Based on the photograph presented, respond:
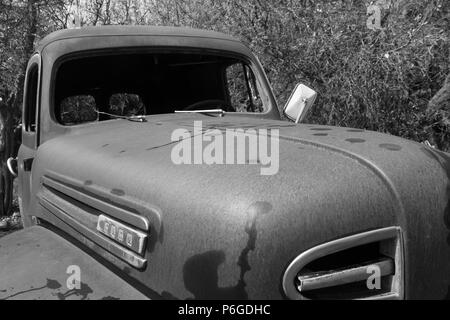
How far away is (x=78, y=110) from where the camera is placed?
3346mm

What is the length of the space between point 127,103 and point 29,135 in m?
0.64

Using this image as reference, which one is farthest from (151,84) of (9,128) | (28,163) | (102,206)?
(9,128)

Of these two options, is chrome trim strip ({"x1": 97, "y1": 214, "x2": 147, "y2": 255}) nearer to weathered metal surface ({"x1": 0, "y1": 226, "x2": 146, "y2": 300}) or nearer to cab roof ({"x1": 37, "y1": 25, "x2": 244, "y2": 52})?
weathered metal surface ({"x1": 0, "y1": 226, "x2": 146, "y2": 300})

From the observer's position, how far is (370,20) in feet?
19.3

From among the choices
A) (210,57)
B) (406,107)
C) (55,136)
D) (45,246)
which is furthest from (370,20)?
(45,246)

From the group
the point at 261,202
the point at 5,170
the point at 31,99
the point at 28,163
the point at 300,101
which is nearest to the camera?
the point at 261,202

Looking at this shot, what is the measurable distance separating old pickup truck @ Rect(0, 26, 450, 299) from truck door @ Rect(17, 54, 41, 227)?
32 centimetres

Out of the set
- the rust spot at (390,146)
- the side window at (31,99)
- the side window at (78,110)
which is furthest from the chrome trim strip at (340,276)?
the side window at (31,99)

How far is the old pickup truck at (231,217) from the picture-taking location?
4.90 ft

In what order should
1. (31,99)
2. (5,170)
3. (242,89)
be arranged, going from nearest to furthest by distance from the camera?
(31,99) < (242,89) < (5,170)

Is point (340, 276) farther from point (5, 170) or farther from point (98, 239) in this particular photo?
point (5, 170)

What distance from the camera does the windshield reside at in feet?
10.7
